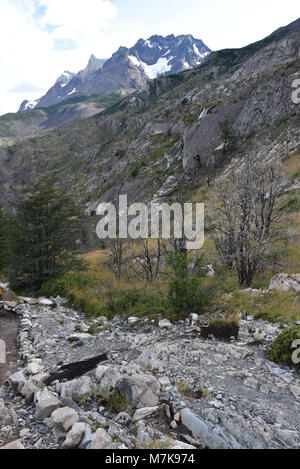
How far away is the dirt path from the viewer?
19.0 feet

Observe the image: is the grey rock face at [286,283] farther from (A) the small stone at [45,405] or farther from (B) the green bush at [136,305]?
(A) the small stone at [45,405]

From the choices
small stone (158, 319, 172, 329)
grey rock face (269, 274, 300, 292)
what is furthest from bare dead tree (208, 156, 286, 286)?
small stone (158, 319, 172, 329)

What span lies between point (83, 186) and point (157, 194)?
60.5 m

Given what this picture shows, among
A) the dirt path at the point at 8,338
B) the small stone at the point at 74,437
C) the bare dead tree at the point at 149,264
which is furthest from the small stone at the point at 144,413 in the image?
the bare dead tree at the point at 149,264

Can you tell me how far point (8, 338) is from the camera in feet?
25.0

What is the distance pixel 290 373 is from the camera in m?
4.71

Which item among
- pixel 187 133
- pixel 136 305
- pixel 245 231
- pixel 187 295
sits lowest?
pixel 136 305

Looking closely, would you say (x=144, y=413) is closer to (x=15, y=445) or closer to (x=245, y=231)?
(x=15, y=445)

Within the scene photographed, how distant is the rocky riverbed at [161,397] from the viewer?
11.1ft

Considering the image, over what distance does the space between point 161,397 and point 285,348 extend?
9.05 feet

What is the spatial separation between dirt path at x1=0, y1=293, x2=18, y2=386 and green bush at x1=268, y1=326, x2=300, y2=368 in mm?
5575

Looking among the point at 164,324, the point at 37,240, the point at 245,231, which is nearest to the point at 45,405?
the point at 164,324

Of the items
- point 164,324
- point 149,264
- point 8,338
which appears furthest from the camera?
point 149,264

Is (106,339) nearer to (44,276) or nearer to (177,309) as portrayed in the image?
(177,309)
